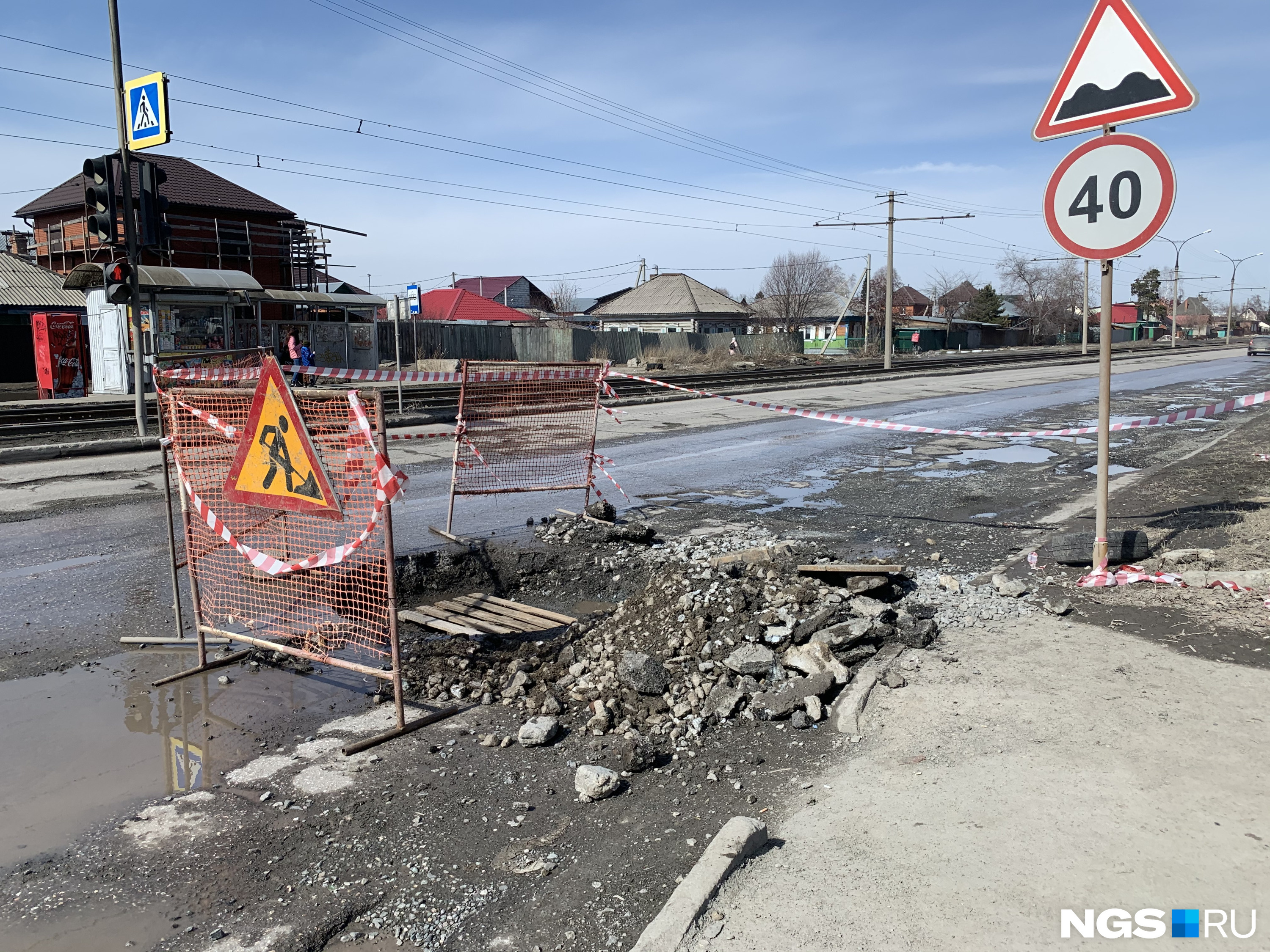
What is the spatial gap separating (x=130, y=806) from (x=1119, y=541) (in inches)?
231

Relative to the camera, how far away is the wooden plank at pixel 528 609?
19.7ft

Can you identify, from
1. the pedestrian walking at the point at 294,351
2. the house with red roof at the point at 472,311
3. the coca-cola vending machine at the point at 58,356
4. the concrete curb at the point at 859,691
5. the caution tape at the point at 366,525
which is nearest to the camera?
the concrete curb at the point at 859,691

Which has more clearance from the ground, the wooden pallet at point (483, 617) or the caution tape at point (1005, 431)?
the caution tape at point (1005, 431)

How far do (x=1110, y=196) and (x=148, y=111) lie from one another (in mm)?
13638

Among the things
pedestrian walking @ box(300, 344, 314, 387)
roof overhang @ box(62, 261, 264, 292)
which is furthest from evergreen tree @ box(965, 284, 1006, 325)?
pedestrian walking @ box(300, 344, 314, 387)

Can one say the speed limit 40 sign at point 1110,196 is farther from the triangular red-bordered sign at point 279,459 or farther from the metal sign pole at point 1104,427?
the triangular red-bordered sign at point 279,459

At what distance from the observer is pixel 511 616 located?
6.07 m

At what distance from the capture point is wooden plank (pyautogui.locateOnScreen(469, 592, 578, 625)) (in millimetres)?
5996

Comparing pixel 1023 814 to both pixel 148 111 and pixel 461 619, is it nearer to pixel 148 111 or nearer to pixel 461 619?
pixel 461 619

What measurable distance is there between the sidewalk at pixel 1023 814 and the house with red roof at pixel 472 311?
58.8 m

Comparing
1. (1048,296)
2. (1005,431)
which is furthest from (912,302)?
(1005,431)

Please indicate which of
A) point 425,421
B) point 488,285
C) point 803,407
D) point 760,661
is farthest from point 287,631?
point 488,285

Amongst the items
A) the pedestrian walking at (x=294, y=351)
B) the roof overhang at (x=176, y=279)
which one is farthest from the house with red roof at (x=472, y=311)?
the pedestrian walking at (x=294, y=351)

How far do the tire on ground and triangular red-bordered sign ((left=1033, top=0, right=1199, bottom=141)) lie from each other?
2.59 metres
